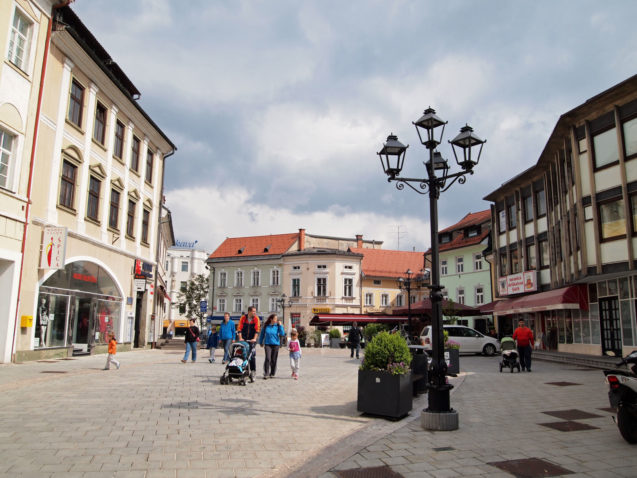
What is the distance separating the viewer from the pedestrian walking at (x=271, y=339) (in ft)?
43.1

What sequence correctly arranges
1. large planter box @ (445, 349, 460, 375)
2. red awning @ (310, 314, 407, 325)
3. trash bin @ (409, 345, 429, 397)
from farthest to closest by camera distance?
red awning @ (310, 314, 407, 325) → large planter box @ (445, 349, 460, 375) → trash bin @ (409, 345, 429, 397)

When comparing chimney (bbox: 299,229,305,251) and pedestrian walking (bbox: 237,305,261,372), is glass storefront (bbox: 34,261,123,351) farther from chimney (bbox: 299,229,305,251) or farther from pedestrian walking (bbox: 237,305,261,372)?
chimney (bbox: 299,229,305,251)

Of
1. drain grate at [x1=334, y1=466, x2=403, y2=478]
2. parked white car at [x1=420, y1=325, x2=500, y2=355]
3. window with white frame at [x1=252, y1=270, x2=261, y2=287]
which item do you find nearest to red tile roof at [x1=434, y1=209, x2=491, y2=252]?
parked white car at [x1=420, y1=325, x2=500, y2=355]

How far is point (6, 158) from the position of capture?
14.8 meters

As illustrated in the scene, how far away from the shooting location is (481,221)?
44750mm

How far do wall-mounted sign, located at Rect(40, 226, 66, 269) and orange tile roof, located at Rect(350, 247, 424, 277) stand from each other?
4561 centimetres

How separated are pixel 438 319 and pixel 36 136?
14.5m

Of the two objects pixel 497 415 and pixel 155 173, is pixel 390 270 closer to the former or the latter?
pixel 155 173

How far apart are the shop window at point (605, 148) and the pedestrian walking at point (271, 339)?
15234 millimetres

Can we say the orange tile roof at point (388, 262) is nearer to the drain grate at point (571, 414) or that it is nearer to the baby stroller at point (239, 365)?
the baby stroller at point (239, 365)

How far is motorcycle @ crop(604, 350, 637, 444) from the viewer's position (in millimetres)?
6305

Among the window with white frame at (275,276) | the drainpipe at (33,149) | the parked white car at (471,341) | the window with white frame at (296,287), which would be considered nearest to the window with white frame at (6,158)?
the drainpipe at (33,149)

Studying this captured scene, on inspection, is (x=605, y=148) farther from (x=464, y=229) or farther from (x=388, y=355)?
(x=464, y=229)

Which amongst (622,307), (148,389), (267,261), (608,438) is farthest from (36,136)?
(267,261)
